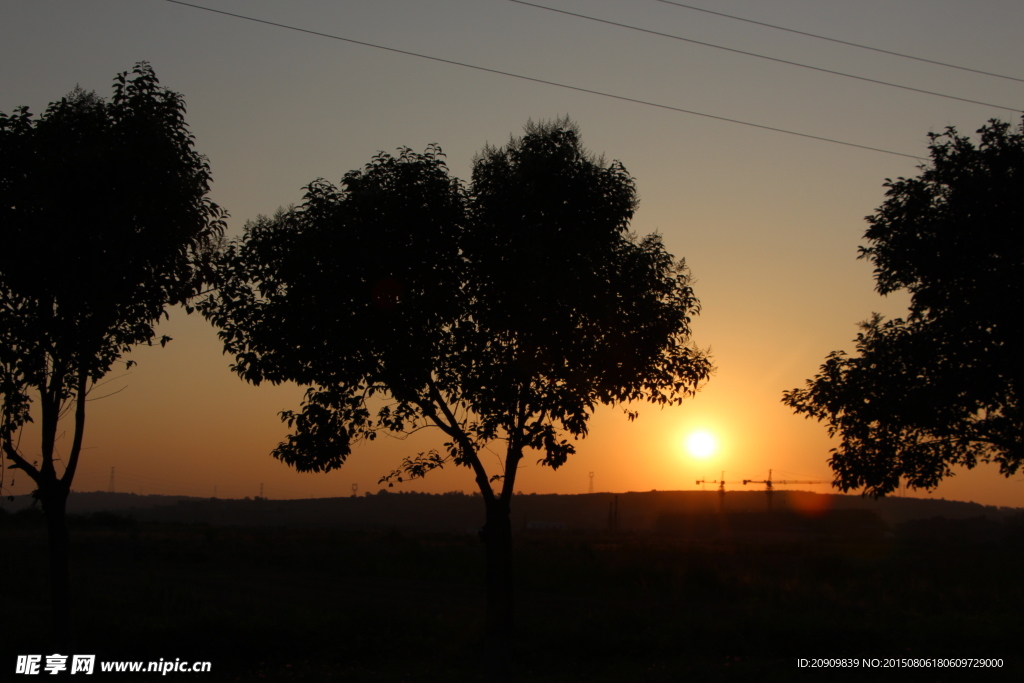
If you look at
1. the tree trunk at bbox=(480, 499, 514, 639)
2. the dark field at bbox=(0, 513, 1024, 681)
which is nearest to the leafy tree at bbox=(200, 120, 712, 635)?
the tree trunk at bbox=(480, 499, 514, 639)

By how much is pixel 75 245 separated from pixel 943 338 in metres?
16.9

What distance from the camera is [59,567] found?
1243 centimetres

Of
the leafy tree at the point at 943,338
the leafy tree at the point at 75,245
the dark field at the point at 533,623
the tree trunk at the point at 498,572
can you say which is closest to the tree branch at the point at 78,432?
the leafy tree at the point at 75,245

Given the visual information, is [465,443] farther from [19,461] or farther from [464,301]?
[19,461]

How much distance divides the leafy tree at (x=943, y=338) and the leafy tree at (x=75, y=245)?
15.4 meters

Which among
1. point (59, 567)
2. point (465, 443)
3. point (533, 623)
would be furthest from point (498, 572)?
point (533, 623)

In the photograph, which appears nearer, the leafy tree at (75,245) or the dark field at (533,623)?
the leafy tree at (75,245)

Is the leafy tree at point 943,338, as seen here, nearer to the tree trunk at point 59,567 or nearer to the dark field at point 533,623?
the dark field at point 533,623

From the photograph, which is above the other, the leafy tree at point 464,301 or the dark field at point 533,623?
the leafy tree at point 464,301

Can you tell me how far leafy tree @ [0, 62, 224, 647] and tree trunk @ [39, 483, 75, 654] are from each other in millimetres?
20

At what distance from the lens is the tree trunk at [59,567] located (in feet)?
40.7

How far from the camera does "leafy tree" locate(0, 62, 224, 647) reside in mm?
12172

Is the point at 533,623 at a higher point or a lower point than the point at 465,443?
lower

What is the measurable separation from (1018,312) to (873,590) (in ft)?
70.6
